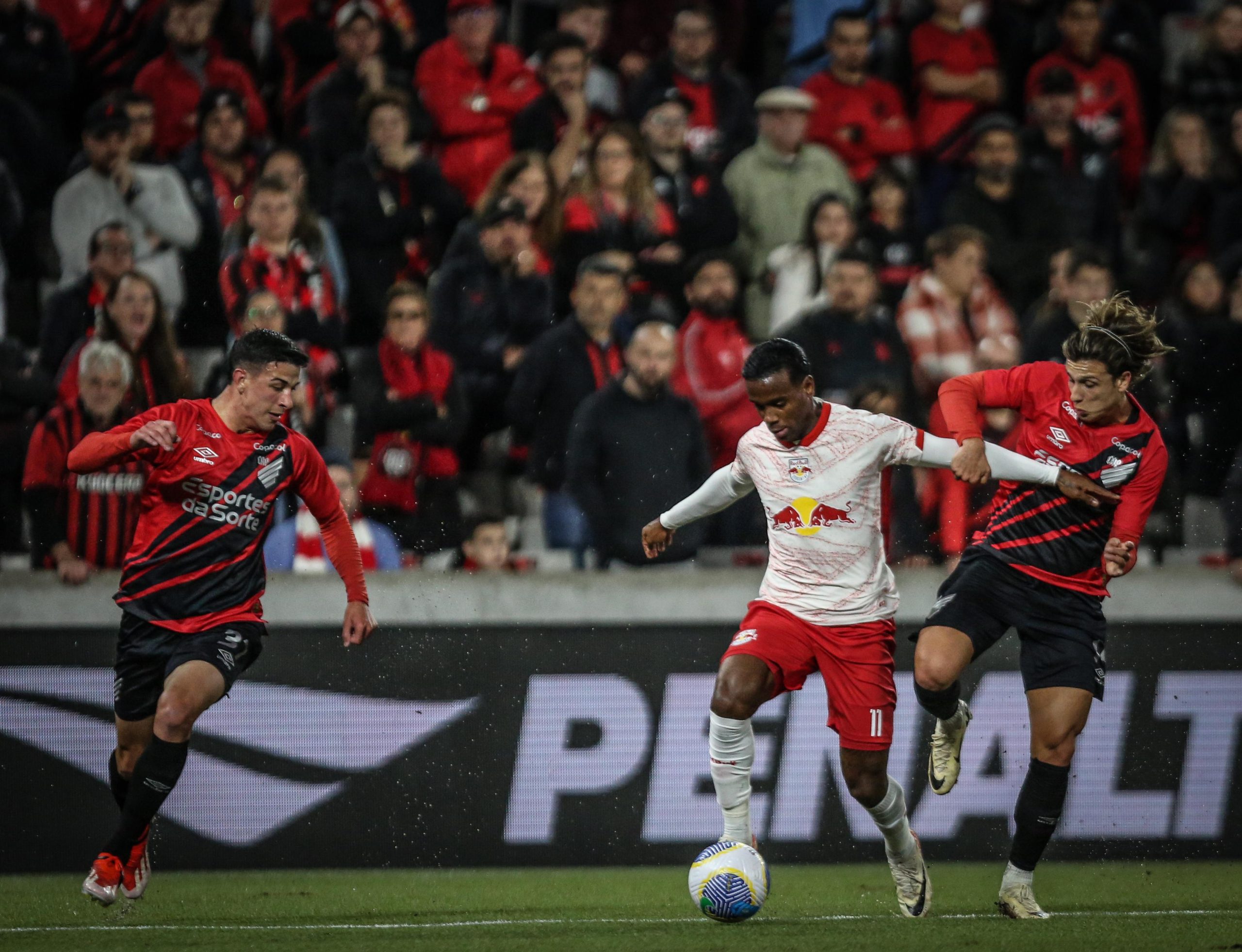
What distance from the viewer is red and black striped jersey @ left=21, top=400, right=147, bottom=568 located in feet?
27.2

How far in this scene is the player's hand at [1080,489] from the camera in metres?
6.26

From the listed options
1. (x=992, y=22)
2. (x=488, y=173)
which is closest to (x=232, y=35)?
(x=488, y=173)

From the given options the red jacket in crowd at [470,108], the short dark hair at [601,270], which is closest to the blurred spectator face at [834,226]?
the short dark hair at [601,270]

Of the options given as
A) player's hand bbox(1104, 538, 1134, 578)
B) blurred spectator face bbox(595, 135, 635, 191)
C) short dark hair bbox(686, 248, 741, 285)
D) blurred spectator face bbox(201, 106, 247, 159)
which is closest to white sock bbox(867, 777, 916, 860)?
player's hand bbox(1104, 538, 1134, 578)

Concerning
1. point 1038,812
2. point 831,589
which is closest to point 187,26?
point 831,589

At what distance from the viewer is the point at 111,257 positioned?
31.0ft

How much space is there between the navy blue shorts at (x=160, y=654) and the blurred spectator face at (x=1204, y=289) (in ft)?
20.1

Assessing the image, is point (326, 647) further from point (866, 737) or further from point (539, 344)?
point (866, 737)

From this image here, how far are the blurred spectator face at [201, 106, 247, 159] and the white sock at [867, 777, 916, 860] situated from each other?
249 inches

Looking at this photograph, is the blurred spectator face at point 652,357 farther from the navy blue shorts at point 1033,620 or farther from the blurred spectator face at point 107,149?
the blurred spectator face at point 107,149

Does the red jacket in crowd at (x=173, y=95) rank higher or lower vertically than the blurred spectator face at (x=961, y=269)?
higher

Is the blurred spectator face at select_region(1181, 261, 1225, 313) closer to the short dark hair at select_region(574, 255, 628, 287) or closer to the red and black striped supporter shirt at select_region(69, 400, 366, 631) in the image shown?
the short dark hair at select_region(574, 255, 628, 287)

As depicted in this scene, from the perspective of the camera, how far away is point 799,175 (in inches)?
428

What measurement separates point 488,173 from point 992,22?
4163mm
